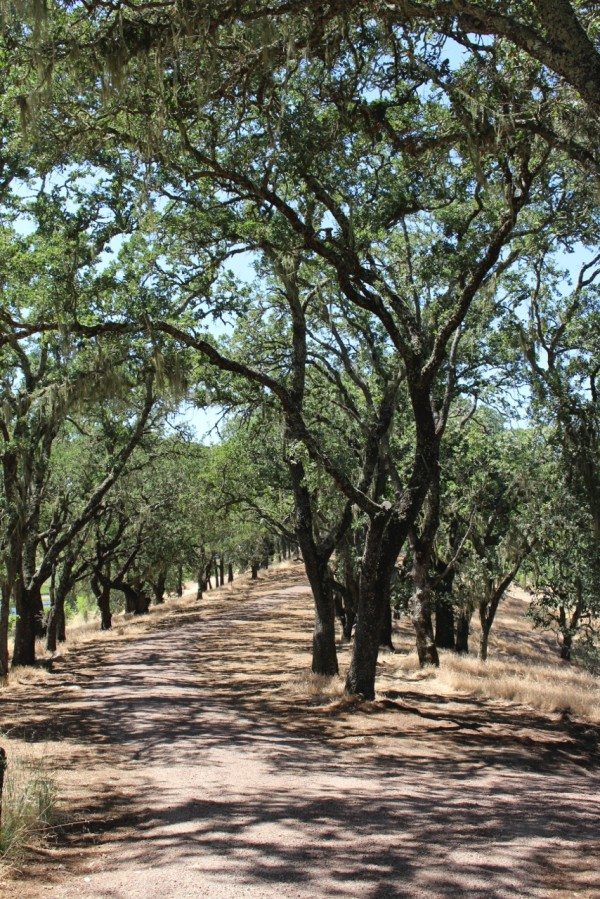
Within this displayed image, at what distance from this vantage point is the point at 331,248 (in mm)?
11297

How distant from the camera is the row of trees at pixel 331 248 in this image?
6297mm

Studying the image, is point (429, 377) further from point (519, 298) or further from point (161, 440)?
point (161, 440)

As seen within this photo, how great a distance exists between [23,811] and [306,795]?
259 centimetres

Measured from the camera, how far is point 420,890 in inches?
174

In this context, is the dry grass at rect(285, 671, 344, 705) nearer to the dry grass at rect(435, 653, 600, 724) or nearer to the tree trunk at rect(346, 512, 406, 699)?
the tree trunk at rect(346, 512, 406, 699)

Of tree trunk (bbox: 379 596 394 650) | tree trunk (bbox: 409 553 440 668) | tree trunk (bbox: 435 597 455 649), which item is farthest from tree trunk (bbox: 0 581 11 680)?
tree trunk (bbox: 435 597 455 649)

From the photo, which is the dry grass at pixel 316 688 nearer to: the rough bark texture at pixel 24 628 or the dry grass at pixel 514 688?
the dry grass at pixel 514 688

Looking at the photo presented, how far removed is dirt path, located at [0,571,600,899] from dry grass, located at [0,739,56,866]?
22 centimetres

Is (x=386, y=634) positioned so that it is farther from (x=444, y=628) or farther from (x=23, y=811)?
(x=23, y=811)

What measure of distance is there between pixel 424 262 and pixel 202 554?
38.1 metres

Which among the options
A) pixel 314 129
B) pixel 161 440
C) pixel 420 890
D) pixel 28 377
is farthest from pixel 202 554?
pixel 420 890

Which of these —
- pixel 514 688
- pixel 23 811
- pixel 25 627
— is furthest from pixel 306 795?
pixel 25 627

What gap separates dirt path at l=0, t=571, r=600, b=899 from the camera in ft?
15.3

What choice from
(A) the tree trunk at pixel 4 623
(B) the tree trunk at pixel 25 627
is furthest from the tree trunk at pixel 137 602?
(A) the tree trunk at pixel 4 623
